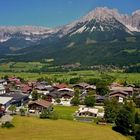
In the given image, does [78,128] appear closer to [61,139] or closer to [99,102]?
[61,139]

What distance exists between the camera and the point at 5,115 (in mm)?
72188

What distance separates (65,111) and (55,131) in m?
20.9

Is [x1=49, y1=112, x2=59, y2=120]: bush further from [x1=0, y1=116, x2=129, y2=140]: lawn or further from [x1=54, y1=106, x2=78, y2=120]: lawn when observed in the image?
[x1=0, y1=116, x2=129, y2=140]: lawn

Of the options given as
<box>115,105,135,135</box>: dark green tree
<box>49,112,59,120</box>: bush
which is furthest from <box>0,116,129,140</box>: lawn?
<box>49,112,59,120</box>: bush

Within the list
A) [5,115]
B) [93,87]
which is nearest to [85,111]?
[5,115]

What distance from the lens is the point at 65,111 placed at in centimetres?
8119

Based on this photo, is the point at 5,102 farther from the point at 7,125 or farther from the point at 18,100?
the point at 7,125

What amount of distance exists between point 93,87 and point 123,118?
5271cm

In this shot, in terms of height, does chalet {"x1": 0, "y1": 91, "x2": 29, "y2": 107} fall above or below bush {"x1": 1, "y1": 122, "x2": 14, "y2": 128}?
above

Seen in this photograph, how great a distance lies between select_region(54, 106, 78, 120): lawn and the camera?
74287 millimetres

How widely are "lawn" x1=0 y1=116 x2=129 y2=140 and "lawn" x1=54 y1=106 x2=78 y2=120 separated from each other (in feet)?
16.6

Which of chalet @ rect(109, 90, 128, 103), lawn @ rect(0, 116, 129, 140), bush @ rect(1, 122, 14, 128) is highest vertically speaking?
chalet @ rect(109, 90, 128, 103)

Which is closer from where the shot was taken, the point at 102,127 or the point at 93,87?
the point at 102,127

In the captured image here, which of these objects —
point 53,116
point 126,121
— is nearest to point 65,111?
point 53,116
